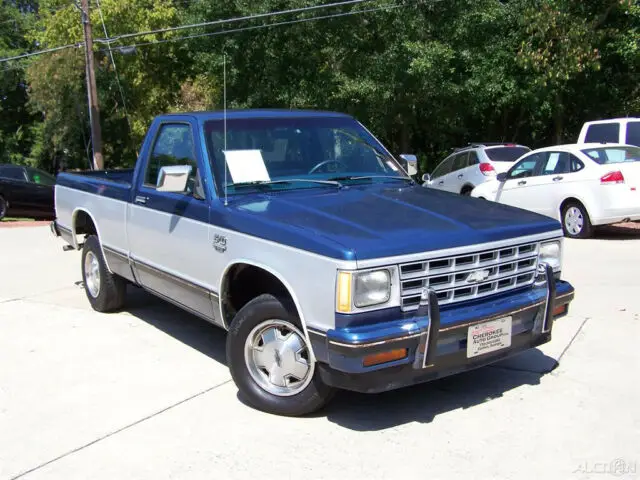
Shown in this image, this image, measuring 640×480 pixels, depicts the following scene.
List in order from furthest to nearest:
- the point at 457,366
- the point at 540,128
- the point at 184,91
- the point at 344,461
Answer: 1. the point at 184,91
2. the point at 540,128
3. the point at 457,366
4. the point at 344,461

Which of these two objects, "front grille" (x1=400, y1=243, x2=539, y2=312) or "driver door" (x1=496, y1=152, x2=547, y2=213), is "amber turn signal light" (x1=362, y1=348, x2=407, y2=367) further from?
"driver door" (x1=496, y1=152, x2=547, y2=213)

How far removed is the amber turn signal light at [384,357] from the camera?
3.69 metres

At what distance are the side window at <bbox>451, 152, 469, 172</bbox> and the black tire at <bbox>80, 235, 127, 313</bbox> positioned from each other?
11690 mm

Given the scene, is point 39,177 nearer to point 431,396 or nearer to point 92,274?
point 92,274

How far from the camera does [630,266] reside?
347 inches

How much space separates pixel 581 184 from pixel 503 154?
5258 mm

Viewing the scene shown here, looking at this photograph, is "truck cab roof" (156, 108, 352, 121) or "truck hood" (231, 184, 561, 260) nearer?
"truck hood" (231, 184, 561, 260)

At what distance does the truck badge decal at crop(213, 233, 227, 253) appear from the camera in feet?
15.0

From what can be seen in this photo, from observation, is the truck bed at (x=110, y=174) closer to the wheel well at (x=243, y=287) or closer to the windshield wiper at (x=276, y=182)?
the windshield wiper at (x=276, y=182)

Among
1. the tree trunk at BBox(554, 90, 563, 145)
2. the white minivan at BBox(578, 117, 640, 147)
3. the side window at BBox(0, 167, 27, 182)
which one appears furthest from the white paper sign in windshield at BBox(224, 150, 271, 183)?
the tree trunk at BBox(554, 90, 563, 145)

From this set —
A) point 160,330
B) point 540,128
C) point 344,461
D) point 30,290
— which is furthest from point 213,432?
point 540,128

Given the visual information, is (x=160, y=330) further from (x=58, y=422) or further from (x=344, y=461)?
(x=344, y=461)

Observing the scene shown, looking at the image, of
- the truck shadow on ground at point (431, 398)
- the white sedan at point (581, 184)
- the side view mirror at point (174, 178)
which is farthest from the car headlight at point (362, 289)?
the white sedan at point (581, 184)

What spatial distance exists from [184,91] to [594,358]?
29573mm
